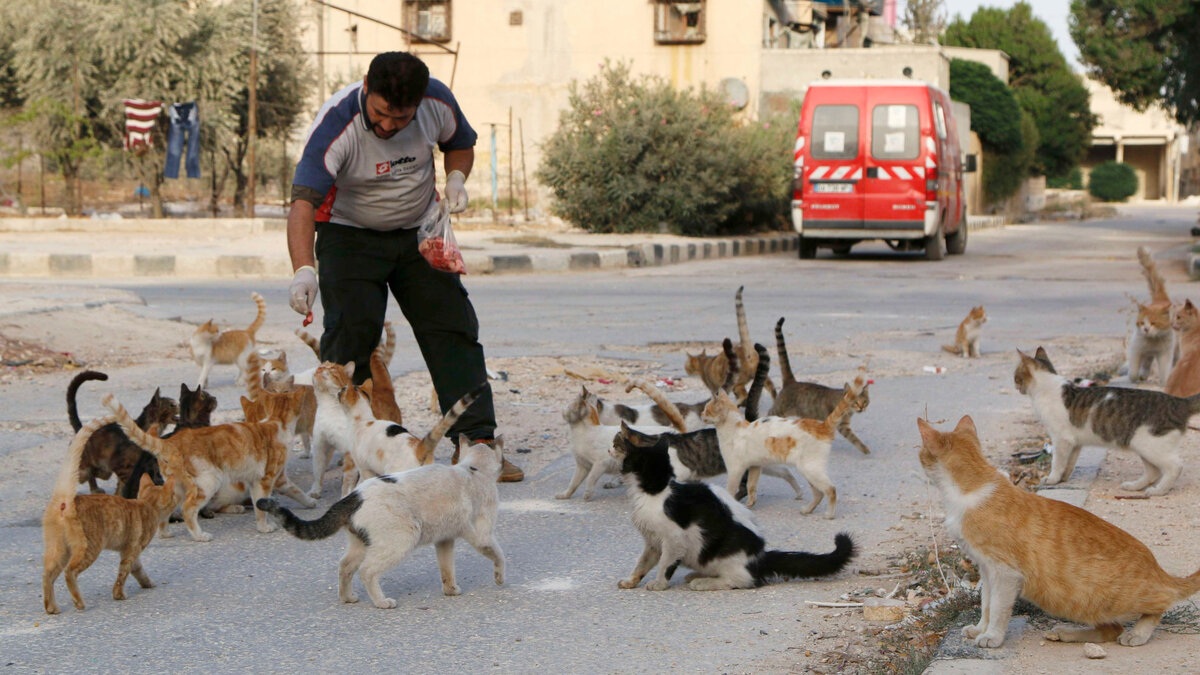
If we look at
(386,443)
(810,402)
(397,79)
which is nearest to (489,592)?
(386,443)

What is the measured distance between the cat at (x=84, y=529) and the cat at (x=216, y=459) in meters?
0.46

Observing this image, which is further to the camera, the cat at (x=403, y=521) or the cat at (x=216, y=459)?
the cat at (x=216, y=459)

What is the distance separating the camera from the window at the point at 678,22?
31547mm

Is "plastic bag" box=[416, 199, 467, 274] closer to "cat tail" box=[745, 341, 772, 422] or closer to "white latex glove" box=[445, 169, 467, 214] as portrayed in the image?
"white latex glove" box=[445, 169, 467, 214]

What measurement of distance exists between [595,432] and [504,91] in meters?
29.2

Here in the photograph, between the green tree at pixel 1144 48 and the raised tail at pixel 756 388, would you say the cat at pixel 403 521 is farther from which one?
the green tree at pixel 1144 48

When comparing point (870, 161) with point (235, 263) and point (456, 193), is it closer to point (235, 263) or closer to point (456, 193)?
point (235, 263)

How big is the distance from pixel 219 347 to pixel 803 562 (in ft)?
15.8

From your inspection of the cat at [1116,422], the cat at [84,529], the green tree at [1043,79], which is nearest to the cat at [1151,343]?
the cat at [1116,422]

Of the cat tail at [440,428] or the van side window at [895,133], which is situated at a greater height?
the van side window at [895,133]

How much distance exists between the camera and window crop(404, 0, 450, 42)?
109 feet

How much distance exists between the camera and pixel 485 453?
4.05 meters

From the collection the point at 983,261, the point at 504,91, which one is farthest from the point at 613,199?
the point at 504,91

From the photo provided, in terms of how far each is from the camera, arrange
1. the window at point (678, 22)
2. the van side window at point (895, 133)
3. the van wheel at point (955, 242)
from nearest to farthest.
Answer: the van side window at point (895, 133) < the van wheel at point (955, 242) < the window at point (678, 22)
